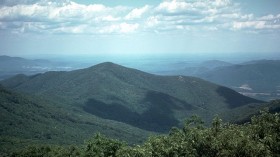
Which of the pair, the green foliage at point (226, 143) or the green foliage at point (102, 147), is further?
the green foliage at point (102, 147)

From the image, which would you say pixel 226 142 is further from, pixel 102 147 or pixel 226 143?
pixel 102 147

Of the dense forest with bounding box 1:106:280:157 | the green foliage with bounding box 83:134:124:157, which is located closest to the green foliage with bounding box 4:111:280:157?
the dense forest with bounding box 1:106:280:157

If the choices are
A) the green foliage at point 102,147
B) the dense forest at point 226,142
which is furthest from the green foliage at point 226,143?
the green foliage at point 102,147

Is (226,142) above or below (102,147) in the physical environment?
above

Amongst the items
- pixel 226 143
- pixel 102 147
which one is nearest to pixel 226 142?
pixel 226 143

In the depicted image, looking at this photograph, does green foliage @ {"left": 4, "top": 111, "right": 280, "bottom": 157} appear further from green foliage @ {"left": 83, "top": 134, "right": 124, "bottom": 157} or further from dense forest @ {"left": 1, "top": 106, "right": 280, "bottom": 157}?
green foliage @ {"left": 83, "top": 134, "right": 124, "bottom": 157}

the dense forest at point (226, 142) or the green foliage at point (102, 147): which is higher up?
the dense forest at point (226, 142)

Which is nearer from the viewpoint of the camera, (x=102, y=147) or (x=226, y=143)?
(x=226, y=143)

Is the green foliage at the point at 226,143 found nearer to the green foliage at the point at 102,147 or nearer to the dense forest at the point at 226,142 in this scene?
the dense forest at the point at 226,142

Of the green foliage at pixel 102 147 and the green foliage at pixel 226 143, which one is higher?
the green foliage at pixel 226 143

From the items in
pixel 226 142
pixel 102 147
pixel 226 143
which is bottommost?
pixel 102 147

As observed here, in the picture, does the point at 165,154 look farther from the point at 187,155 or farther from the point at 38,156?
the point at 38,156
